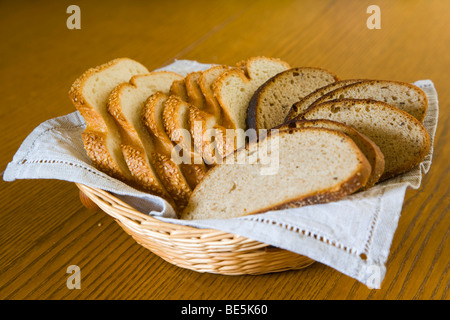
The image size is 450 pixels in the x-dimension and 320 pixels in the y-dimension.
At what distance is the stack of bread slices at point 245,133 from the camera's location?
1431 millimetres

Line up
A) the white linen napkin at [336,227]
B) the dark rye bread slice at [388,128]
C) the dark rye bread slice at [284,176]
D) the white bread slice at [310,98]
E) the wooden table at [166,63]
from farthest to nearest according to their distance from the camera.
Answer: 1. the white bread slice at [310,98]
2. the dark rye bread slice at [388,128]
3. the wooden table at [166,63]
4. the dark rye bread slice at [284,176]
5. the white linen napkin at [336,227]

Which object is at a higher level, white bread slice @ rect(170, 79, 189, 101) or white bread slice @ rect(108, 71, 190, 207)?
white bread slice @ rect(170, 79, 189, 101)

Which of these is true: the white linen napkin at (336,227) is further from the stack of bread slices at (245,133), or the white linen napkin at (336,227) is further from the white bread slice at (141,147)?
the white bread slice at (141,147)

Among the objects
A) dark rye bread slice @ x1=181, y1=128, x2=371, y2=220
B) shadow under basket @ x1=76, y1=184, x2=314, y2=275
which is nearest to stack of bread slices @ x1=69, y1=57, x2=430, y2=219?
→ dark rye bread slice @ x1=181, y1=128, x2=371, y2=220

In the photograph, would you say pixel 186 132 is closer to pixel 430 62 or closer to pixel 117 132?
pixel 117 132

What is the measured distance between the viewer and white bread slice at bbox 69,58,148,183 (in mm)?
1712

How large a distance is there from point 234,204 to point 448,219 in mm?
768

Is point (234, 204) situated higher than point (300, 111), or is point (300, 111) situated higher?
point (300, 111)

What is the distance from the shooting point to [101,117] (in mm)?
1803

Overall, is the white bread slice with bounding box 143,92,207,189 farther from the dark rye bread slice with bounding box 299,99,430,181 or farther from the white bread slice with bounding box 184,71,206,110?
the dark rye bread slice with bounding box 299,99,430,181

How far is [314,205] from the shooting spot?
135 cm

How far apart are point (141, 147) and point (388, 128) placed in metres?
0.89

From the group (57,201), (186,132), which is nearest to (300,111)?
→ (186,132)

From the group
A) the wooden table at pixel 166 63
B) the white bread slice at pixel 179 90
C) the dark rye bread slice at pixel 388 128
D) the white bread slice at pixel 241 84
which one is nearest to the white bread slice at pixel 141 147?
the white bread slice at pixel 179 90
